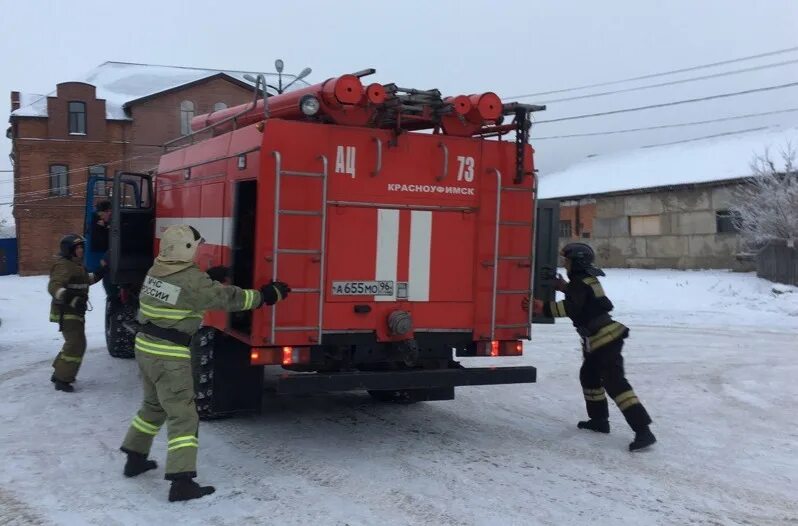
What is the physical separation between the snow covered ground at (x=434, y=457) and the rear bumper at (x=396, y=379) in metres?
0.61

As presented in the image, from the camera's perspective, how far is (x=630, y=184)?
3073 centimetres

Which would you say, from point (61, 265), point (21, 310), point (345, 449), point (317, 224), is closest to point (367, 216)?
point (317, 224)

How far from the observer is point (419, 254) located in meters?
5.98

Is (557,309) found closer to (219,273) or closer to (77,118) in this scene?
(219,273)

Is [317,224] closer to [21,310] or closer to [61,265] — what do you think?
[61,265]

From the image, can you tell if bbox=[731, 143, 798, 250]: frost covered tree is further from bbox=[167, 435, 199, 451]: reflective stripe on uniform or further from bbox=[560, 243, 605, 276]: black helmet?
bbox=[167, 435, 199, 451]: reflective stripe on uniform

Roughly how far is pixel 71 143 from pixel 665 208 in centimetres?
2884

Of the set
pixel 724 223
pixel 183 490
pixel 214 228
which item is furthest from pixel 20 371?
pixel 724 223

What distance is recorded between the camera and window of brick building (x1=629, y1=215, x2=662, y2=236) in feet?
95.3

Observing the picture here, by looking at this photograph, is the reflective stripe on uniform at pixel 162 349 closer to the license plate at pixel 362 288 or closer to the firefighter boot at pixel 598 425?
the license plate at pixel 362 288

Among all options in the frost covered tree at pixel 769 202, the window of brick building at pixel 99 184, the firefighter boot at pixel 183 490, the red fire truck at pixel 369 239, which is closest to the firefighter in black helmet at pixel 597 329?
the red fire truck at pixel 369 239

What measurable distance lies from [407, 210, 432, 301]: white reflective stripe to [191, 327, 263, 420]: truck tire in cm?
170

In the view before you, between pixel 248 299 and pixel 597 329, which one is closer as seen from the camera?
pixel 248 299

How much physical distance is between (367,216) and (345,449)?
1999 millimetres
